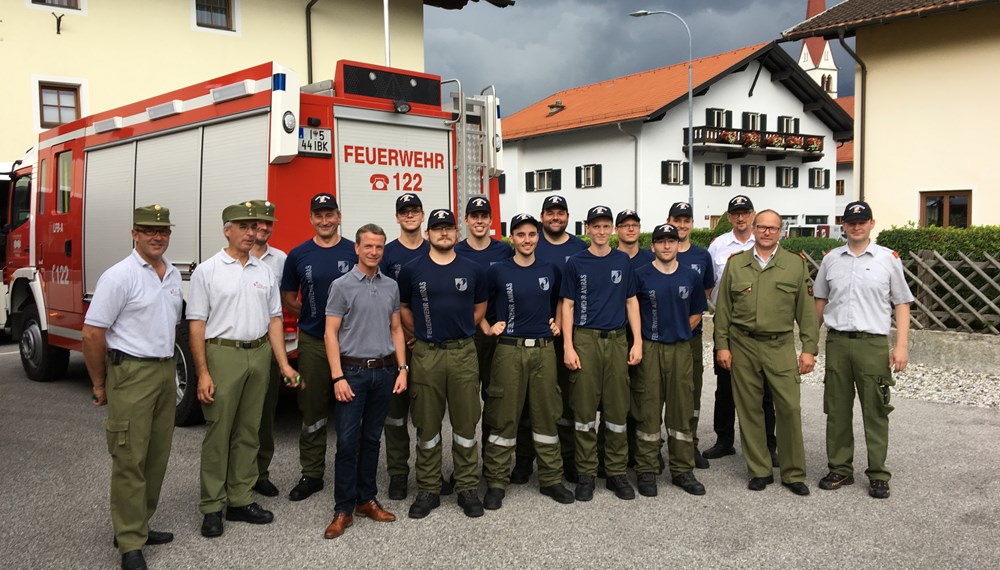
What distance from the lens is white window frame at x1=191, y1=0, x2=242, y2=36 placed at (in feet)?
63.8

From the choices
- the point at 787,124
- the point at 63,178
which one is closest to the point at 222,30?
the point at 63,178

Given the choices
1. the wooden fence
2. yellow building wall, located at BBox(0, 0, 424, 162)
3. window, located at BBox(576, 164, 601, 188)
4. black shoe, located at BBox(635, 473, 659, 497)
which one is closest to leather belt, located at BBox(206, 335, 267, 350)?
black shoe, located at BBox(635, 473, 659, 497)

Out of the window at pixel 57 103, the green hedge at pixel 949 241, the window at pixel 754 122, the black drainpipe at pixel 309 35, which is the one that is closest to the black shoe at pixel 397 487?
Result: the green hedge at pixel 949 241

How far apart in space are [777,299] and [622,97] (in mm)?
33109

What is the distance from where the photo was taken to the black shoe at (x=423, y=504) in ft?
15.7

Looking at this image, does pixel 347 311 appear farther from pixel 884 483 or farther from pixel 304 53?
pixel 304 53

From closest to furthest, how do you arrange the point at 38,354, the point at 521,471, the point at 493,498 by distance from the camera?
the point at 493,498 < the point at 521,471 < the point at 38,354

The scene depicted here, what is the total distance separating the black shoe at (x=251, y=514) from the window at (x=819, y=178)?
4076cm

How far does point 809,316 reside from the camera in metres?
5.38

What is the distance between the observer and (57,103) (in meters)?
17.8

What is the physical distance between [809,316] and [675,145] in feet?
102

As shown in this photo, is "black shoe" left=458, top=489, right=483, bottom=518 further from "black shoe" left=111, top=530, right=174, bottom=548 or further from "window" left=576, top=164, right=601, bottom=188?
"window" left=576, top=164, right=601, bottom=188

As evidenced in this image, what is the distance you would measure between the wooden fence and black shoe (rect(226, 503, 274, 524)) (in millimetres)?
7917

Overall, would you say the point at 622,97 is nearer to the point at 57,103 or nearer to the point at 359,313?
the point at 57,103
